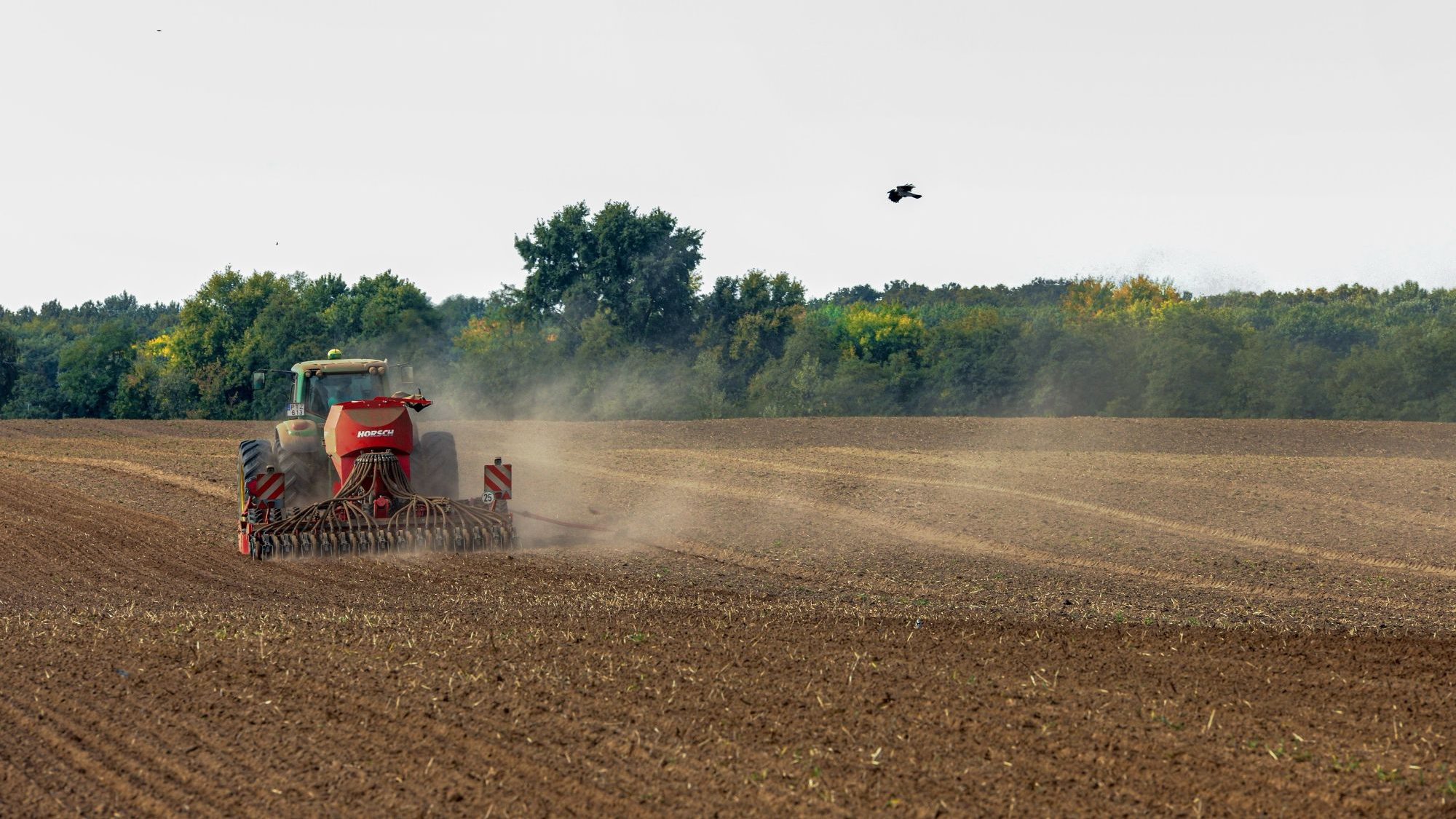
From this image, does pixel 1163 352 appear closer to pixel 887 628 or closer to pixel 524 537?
pixel 524 537

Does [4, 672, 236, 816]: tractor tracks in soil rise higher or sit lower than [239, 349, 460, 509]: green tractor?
lower

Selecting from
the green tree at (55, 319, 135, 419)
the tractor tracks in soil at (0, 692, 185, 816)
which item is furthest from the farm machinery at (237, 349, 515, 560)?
the green tree at (55, 319, 135, 419)

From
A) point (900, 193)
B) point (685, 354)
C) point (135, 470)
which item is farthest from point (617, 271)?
point (900, 193)

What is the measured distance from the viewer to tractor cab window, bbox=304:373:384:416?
720 inches

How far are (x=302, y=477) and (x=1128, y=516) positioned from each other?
13223 mm

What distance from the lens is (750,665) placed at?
9570 millimetres

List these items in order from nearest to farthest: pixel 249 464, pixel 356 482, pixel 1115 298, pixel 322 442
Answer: pixel 356 482, pixel 249 464, pixel 322 442, pixel 1115 298

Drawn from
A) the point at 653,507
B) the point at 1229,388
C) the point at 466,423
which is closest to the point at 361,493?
the point at 653,507

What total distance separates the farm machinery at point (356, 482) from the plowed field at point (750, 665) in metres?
0.41

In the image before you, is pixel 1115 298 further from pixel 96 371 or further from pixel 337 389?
pixel 337 389

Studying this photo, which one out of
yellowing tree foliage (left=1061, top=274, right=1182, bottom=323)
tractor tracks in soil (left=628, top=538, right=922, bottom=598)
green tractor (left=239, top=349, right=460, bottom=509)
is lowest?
tractor tracks in soil (left=628, top=538, right=922, bottom=598)

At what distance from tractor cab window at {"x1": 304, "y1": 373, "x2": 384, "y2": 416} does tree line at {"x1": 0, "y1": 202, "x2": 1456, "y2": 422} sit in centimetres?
3290

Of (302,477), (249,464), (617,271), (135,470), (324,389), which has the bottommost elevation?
(135,470)

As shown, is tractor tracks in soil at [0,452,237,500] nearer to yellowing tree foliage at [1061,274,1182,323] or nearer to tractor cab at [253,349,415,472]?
tractor cab at [253,349,415,472]
